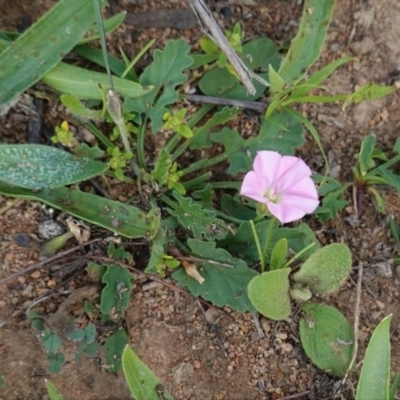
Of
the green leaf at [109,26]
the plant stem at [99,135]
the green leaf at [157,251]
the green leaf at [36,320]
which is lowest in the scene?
the green leaf at [36,320]

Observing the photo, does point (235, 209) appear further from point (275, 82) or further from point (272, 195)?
point (275, 82)

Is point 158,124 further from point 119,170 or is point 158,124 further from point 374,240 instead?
point 374,240

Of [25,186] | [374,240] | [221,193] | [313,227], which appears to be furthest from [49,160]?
[374,240]

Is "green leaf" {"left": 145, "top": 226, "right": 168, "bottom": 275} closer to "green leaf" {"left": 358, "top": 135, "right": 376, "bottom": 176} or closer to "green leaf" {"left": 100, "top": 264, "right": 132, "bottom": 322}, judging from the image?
"green leaf" {"left": 100, "top": 264, "right": 132, "bottom": 322}

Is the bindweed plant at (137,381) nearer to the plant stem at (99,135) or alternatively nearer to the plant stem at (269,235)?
the plant stem at (269,235)

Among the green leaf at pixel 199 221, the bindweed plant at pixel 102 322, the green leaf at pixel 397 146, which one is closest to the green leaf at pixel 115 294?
the bindweed plant at pixel 102 322

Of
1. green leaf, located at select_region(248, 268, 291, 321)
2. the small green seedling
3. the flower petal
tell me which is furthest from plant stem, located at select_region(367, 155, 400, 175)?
green leaf, located at select_region(248, 268, 291, 321)

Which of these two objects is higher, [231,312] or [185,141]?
[185,141]

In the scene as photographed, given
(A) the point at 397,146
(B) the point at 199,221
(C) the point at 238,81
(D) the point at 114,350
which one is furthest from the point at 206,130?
(D) the point at 114,350
